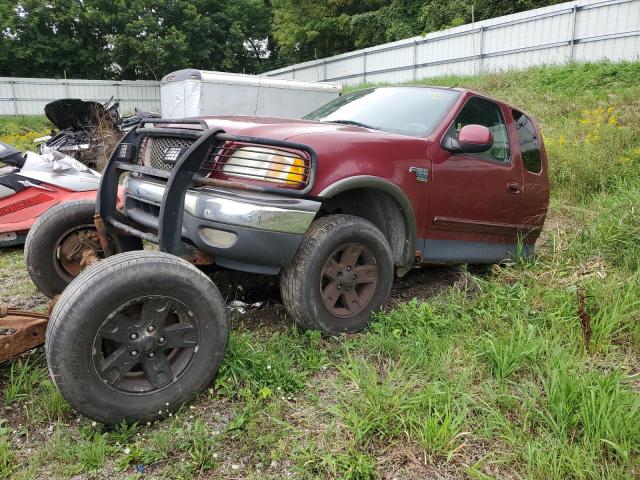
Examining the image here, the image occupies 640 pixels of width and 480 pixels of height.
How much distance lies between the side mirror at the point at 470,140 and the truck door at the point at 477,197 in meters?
0.06

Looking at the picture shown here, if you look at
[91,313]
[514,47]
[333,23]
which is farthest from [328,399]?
[333,23]

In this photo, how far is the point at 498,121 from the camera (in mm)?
4203

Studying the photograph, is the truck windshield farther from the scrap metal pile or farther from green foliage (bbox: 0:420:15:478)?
the scrap metal pile

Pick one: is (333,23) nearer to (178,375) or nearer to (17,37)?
(17,37)

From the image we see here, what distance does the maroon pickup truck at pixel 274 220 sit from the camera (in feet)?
7.32

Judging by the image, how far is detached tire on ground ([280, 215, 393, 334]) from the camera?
281 cm

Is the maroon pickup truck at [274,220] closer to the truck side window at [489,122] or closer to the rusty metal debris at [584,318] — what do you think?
the truck side window at [489,122]

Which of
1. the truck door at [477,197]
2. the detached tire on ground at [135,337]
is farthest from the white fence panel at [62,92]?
the detached tire on ground at [135,337]

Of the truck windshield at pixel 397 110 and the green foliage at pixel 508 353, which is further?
the truck windshield at pixel 397 110

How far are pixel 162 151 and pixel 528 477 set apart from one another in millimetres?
2625

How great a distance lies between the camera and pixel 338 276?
2992 mm

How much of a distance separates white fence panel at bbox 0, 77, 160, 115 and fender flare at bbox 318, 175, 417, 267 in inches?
921

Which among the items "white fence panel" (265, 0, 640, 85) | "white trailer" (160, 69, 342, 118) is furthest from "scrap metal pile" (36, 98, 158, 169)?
"white fence panel" (265, 0, 640, 85)

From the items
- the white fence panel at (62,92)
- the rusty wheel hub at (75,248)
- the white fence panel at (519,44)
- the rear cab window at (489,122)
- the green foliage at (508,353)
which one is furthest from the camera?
the white fence panel at (62,92)
